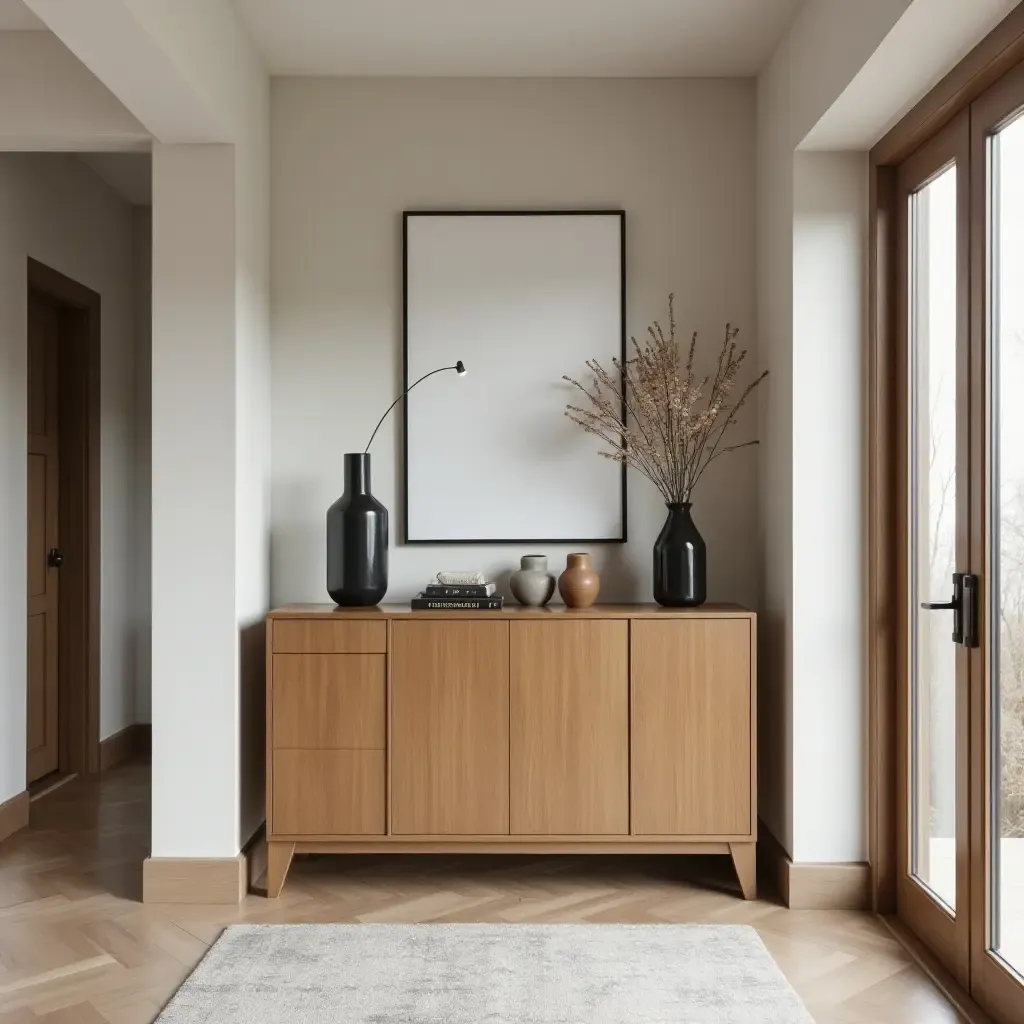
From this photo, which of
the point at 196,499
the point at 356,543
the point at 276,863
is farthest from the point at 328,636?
the point at 276,863

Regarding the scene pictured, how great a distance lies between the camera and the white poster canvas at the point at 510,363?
11.8 ft

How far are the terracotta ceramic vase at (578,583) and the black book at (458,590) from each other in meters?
0.25

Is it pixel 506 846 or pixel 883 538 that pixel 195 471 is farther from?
pixel 883 538

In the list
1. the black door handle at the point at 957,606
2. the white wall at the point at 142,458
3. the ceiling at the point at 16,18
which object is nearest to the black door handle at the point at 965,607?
the black door handle at the point at 957,606

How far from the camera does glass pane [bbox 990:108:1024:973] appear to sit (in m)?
2.32

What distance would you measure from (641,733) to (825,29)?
207cm

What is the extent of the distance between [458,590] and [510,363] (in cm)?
87

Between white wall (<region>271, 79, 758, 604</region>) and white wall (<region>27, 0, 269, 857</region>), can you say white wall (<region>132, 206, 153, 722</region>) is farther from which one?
white wall (<region>27, 0, 269, 857</region>)

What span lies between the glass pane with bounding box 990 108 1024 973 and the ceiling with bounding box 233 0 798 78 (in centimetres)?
113

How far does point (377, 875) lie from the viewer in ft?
11.1

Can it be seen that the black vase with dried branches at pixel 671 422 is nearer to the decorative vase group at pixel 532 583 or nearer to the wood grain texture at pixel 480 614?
the wood grain texture at pixel 480 614

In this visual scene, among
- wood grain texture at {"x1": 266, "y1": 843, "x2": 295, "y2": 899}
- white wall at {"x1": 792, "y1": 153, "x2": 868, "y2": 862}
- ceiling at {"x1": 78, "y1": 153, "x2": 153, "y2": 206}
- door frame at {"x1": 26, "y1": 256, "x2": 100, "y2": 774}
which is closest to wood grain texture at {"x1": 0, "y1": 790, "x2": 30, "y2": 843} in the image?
door frame at {"x1": 26, "y1": 256, "x2": 100, "y2": 774}

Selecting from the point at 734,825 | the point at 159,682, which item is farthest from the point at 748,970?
the point at 159,682

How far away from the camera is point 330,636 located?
3160mm
